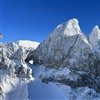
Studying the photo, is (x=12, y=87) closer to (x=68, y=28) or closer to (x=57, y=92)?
(x=57, y=92)

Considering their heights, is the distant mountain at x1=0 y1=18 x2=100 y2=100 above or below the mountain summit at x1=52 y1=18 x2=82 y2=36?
below

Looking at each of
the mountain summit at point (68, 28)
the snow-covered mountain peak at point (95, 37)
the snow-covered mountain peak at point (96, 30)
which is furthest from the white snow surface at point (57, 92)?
the snow-covered mountain peak at point (96, 30)

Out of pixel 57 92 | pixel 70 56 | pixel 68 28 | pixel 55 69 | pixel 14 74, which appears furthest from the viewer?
pixel 68 28

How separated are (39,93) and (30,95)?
2.02 m

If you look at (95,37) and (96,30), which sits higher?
(96,30)

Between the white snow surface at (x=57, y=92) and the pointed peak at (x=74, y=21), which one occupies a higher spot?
the pointed peak at (x=74, y=21)

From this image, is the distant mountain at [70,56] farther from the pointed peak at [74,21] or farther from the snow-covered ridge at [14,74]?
the snow-covered ridge at [14,74]

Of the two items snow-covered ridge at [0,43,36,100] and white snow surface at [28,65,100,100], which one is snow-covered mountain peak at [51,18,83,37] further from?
white snow surface at [28,65,100,100]

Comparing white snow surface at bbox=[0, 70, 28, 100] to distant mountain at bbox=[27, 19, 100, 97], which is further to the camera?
distant mountain at bbox=[27, 19, 100, 97]

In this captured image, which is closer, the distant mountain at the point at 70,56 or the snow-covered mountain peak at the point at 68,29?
the distant mountain at the point at 70,56

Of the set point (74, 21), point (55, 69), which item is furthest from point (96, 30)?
point (55, 69)

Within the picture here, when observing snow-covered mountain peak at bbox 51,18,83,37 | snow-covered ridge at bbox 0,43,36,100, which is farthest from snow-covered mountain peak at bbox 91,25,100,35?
snow-covered ridge at bbox 0,43,36,100

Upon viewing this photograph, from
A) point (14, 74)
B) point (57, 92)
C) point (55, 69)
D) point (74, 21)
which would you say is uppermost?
point (74, 21)

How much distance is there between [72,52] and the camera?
4988 cm
